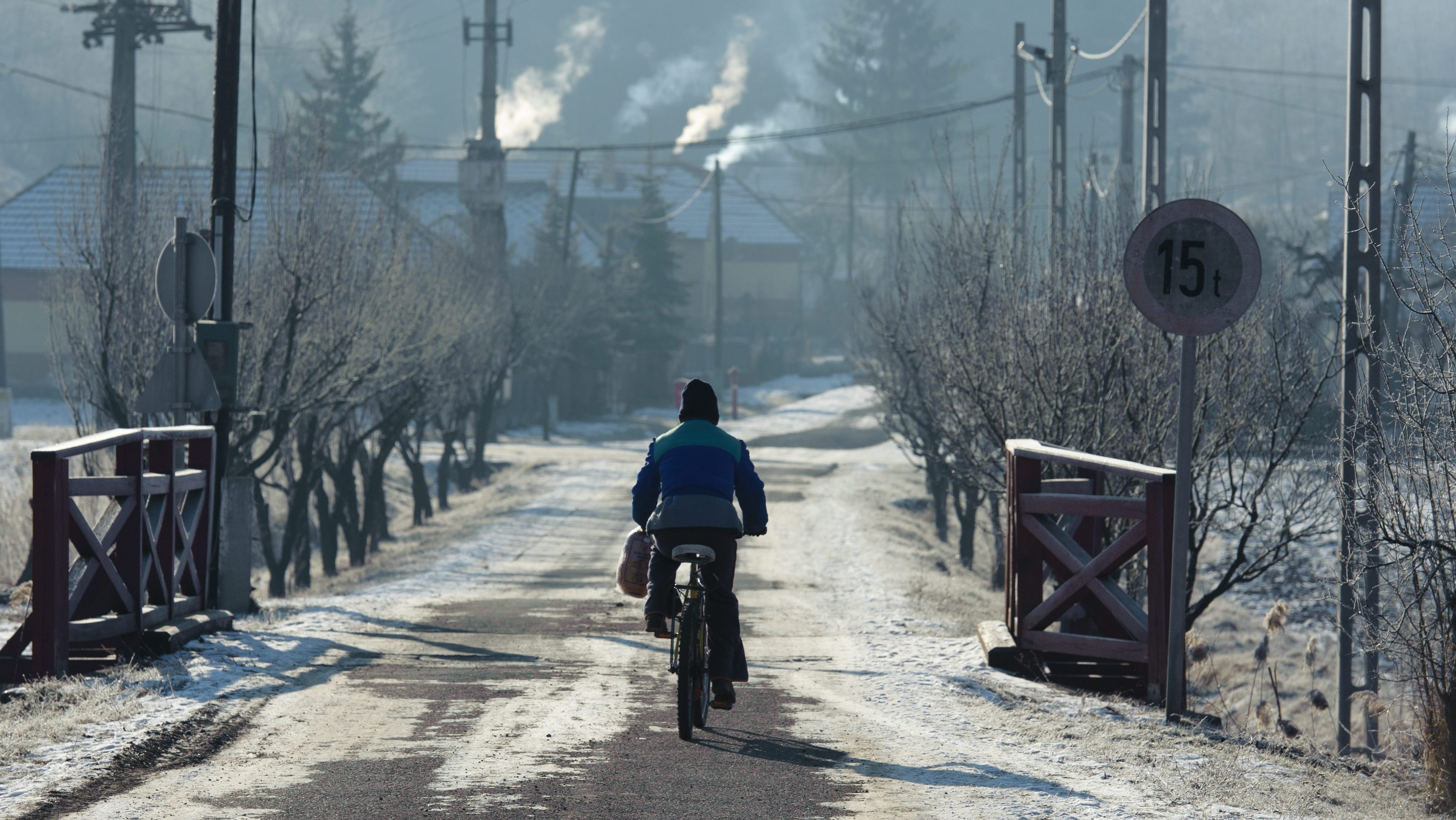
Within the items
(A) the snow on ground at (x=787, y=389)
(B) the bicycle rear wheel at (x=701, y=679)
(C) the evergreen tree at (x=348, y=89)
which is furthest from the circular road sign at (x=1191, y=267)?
(C) the evergreen tree at (x=348, y=89)

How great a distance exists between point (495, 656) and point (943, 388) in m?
6.26

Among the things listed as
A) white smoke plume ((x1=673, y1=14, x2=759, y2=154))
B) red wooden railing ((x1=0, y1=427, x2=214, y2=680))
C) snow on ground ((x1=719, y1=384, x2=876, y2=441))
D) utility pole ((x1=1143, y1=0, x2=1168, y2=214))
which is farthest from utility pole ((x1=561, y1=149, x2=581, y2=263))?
white smoke plume ((x1=673, y1=14, x2=759, y2=154))

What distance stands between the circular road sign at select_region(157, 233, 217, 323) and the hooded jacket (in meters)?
5.67

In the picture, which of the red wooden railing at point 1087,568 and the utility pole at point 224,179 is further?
the utility pole at point 224,179

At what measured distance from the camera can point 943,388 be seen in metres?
14.7

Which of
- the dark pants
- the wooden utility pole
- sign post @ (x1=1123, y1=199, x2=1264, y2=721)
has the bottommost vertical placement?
the dark pants

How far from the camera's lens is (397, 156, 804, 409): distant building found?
2640 inches

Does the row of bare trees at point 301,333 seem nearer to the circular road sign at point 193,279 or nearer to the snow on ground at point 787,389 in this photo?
the circular road sign at point 193,279

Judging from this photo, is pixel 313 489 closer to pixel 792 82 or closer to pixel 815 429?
pixel 815 429

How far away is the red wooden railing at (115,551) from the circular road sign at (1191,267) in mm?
5991

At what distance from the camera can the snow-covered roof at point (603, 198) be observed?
2682 inches

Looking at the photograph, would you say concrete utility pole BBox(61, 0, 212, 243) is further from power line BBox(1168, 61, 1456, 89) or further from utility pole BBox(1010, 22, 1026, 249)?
power line BBox(1168, 61, 1456, 89)

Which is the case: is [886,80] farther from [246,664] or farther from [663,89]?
[246,664]

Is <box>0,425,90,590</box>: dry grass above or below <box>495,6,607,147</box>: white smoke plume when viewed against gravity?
below
